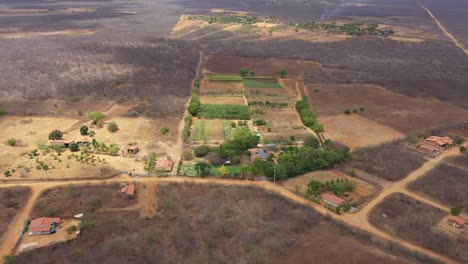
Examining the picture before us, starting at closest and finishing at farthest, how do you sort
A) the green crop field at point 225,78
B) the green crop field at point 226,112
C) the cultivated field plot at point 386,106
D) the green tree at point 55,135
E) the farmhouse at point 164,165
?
the farmhouse at point 164,165 < the green tree at point 55,135 < the green crop field at point 226,112 < the cultivated field plot at point 386,106 < the green crop field at point 225,78

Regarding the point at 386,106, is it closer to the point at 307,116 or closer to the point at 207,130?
the point at 307,116

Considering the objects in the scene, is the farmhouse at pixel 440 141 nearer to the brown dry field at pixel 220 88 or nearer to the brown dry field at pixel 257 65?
the brown dry field at pixel 220 88

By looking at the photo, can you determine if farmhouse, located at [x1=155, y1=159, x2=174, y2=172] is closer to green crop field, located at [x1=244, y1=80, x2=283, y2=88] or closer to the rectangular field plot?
the rectangular field plot

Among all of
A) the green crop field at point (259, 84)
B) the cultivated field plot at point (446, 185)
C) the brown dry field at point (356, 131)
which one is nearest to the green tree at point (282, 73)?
the green crop field at point (259, 84)

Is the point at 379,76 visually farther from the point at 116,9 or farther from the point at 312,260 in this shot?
the point at 116,9

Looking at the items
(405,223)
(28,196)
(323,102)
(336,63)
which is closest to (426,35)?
(336,63)

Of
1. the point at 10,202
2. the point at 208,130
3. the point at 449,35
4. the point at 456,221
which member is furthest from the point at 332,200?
the point at 449,35
